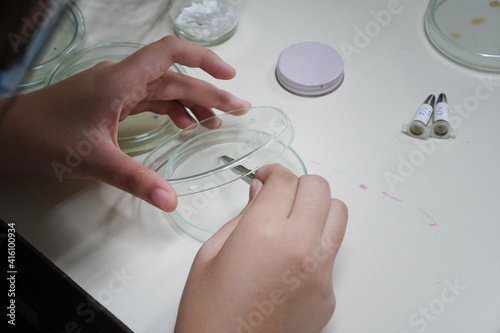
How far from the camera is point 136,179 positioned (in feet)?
2.14

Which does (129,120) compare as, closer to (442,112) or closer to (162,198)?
(162,198)

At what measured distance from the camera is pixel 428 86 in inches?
36.0

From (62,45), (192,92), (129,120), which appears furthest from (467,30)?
(62,45)

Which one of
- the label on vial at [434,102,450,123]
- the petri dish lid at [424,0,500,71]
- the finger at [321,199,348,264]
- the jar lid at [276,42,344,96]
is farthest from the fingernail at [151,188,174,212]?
Result: the petri dish lid at [424,0,500,71]

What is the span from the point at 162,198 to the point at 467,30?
0.75 m

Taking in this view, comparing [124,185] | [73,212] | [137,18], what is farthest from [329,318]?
[137,18]

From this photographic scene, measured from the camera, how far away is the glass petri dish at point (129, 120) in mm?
868

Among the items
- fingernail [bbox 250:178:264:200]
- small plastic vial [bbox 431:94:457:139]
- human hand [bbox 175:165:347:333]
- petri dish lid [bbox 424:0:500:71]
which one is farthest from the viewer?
petri dish lid [bbox 424:0:500:71]

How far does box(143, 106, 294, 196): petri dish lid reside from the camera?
0.75 meters

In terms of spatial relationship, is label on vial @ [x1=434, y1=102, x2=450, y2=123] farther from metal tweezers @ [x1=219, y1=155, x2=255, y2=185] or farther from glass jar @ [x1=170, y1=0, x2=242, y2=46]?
glass jar @ [x1=170, y1=0, x2=242, y2=46]

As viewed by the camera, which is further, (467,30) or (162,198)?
(467,30)

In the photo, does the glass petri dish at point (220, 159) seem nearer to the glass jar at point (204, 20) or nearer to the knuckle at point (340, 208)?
the knuckle at point (340, 208)

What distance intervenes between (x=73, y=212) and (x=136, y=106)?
216 mm

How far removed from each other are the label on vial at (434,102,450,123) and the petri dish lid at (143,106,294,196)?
0.26 metres
